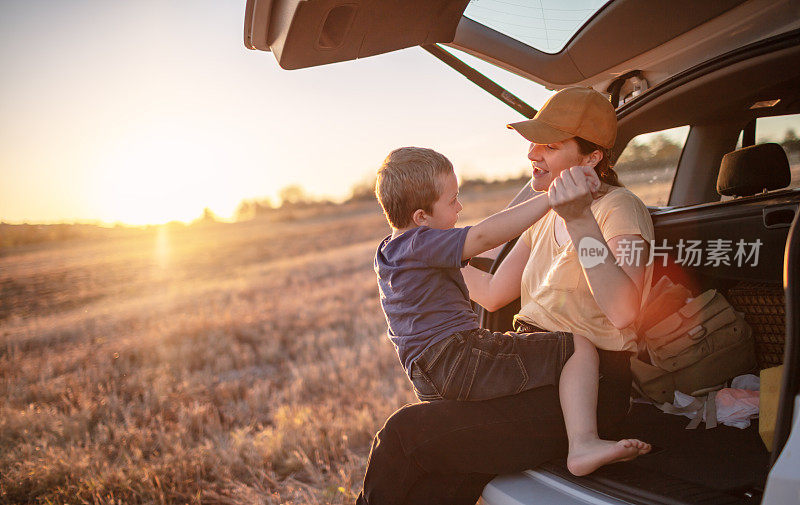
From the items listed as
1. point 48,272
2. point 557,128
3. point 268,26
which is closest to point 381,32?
point 268,26

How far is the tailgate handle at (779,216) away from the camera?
232 cm

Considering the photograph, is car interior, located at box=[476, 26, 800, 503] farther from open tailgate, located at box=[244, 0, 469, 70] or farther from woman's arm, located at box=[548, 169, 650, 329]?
open tailgate, located at box=[244, 0, 469, 70]

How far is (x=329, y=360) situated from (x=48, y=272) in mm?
14206

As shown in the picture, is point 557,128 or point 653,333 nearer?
point 557,128

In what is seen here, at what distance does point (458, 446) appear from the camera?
1.92m

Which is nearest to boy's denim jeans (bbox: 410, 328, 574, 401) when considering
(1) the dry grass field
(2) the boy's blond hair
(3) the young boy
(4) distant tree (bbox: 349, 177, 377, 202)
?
(3) the young boy

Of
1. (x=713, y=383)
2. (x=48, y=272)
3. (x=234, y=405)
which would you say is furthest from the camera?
(x=48, y=272)

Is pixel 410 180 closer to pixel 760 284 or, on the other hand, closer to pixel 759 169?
pixel 759 169

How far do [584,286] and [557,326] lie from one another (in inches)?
7.7

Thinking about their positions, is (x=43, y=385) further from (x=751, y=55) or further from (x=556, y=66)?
(x=751, y=55)

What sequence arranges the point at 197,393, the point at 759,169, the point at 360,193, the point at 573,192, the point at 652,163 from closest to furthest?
the point at 573,192 < the point at 759,169 < the point at 652,163 < the point at 197,393 < the point at 360,193

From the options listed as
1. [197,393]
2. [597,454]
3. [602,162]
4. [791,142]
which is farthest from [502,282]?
[197,393]

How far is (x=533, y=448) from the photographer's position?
Answer: 197 centimetres

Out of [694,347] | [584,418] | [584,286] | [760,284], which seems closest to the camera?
[584,418]
